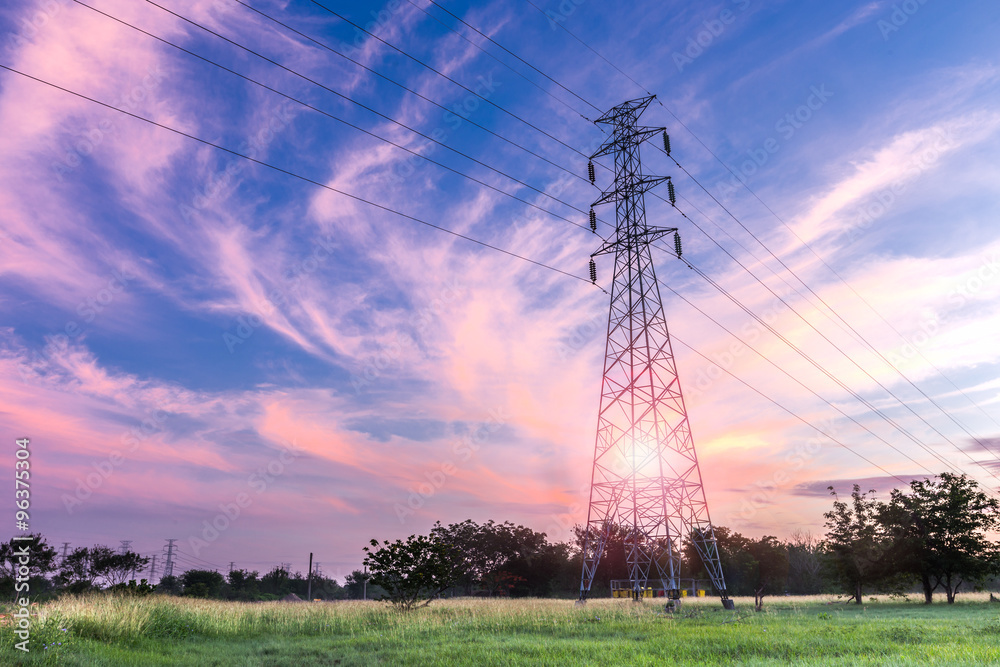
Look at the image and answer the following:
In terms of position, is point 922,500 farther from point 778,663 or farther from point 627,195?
point 778,663

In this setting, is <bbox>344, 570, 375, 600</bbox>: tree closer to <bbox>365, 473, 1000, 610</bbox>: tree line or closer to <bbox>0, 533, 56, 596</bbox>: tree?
<bbox>365, 473, 1000, 610</bbox>: tree line

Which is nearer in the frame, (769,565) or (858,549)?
(858,549)

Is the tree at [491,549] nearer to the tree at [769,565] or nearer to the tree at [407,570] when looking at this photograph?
the tree at [769,565]

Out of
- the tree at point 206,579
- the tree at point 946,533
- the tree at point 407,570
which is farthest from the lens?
the tree at point 206,579

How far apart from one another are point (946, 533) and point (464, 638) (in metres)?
40.9

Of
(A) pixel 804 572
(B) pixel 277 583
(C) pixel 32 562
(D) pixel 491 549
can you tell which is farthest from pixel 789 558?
(C) pixel 32 562

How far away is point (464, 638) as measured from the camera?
55.3ft

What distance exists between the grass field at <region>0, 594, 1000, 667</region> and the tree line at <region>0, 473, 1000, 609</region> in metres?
6.46

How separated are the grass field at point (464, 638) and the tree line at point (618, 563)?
6460 mm

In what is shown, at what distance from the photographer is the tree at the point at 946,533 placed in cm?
4006

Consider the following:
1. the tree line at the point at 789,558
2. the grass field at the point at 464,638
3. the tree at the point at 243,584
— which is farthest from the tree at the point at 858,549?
the tree at the point at 243,584

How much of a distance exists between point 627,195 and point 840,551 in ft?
107

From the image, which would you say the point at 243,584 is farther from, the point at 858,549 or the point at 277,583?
the point at 858,549

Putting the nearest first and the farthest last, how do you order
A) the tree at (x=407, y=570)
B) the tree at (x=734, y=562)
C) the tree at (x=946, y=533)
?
the tree at (x=407, y=570) < the tree at (x=946, y=533) < the tree at (x=734, y=562)
